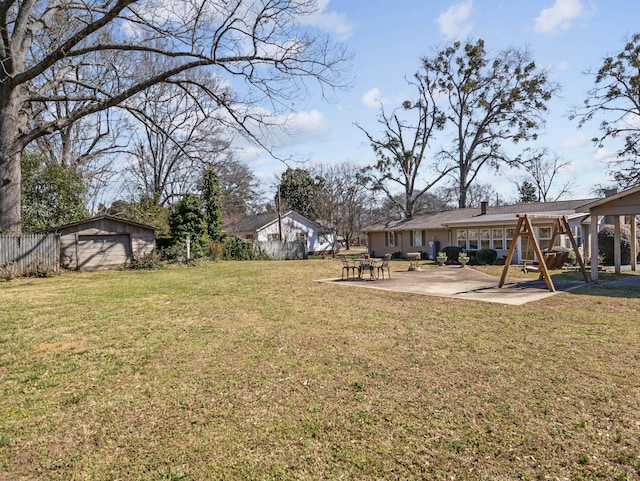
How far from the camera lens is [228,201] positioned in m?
37.9

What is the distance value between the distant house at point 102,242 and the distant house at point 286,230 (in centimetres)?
1561

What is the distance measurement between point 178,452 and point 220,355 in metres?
2.37

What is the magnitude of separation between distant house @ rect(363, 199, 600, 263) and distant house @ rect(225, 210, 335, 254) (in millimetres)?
8456

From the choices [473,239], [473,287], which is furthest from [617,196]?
[473,239]

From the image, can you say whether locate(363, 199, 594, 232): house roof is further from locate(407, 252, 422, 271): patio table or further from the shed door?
the shed door

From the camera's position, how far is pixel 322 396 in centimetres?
398

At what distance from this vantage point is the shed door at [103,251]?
18.8 m

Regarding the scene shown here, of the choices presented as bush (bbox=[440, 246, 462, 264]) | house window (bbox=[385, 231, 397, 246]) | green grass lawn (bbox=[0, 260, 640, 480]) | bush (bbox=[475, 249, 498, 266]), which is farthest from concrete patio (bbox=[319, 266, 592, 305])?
house window (bbox=[385, 231, 397, 246])

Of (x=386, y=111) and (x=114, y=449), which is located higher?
(x=386, y=111)

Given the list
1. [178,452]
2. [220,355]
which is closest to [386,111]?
[220,355]

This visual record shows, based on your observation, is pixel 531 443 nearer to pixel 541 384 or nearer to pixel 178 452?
pixel 541 384

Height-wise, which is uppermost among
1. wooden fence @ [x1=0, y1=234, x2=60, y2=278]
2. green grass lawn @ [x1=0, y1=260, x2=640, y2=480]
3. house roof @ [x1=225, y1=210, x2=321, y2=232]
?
house roof @ [x1=225, y1=210, x2=321, y2=232]

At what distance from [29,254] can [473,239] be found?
76.0 ft

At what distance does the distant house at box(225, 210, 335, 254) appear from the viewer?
3662cm
